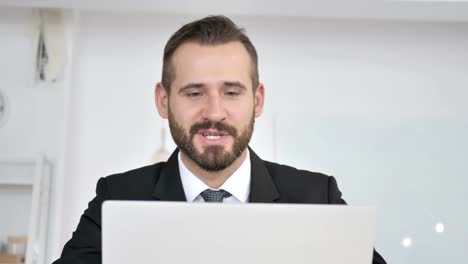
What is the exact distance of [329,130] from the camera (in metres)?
4.38

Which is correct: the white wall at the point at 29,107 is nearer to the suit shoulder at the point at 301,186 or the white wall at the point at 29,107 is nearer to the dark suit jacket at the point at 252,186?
the dark suit jacket at the point at 252,186

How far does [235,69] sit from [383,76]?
311 centimetres

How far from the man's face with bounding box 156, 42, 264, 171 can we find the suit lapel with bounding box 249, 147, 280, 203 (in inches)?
5.7

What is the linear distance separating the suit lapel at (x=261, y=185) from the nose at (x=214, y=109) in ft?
0.83

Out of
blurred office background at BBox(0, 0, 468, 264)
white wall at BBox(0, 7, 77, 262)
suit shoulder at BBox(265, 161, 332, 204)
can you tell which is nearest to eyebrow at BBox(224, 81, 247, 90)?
suit shoulder at BBox(265, 161, 332, 204)

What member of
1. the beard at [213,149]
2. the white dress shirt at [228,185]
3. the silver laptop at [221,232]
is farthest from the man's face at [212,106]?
the silver laptop at [221,232]

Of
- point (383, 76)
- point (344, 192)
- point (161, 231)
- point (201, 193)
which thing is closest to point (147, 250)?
point (161, 231)

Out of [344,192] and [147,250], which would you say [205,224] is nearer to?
[147,250]

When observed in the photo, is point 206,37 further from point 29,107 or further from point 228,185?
point 29,107

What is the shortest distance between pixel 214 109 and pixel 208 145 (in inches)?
3.7

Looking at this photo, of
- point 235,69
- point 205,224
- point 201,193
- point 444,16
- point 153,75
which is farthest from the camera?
point 153,75

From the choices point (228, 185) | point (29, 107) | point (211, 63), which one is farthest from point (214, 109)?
point (29, 107)

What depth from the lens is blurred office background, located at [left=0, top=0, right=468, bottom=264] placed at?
14.0 feet

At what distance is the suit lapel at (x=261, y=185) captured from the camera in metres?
1.71
